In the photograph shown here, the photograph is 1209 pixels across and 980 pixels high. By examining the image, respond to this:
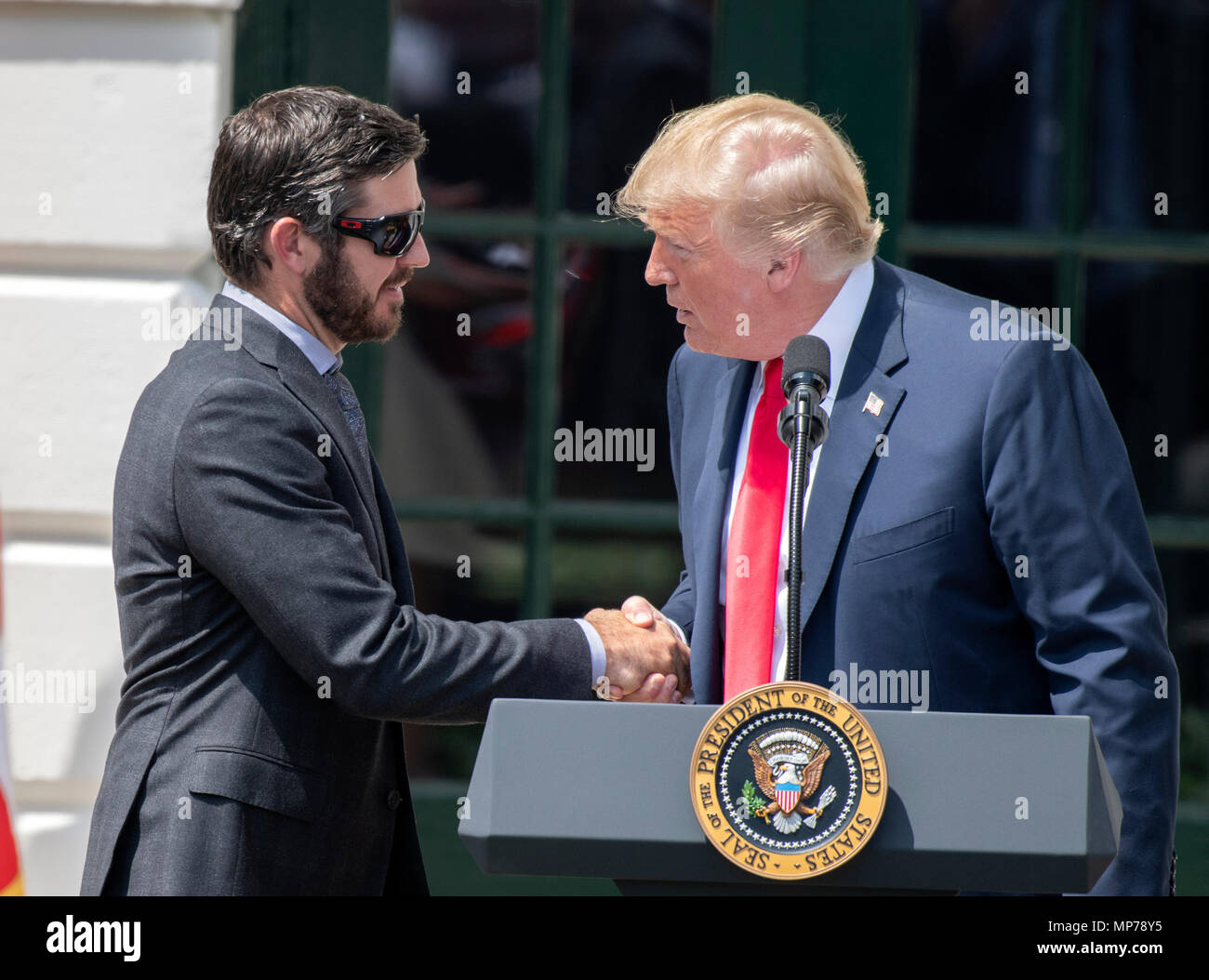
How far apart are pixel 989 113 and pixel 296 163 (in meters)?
2.06

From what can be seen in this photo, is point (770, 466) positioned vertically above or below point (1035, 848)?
above

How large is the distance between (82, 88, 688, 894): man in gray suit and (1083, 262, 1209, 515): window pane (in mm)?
1912

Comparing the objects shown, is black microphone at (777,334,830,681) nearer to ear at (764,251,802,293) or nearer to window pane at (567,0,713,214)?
ear at (764,251,802,293)

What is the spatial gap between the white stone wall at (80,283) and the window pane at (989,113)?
173 centimetres

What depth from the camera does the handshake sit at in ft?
7.35

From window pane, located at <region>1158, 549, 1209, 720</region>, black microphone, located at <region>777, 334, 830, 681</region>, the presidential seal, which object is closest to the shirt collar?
black microphone, located at <region>777, 334, 830, 681</region>

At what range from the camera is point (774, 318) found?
7.32ft

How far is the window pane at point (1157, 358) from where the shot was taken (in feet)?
11.9

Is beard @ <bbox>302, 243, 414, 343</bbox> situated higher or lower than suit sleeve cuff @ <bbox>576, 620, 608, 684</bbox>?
higher

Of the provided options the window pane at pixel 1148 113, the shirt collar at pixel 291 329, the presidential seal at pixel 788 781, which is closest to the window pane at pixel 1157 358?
the window pane at pixel 1148 113

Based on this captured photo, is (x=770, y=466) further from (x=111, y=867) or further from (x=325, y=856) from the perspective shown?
(x=111, y=867)
